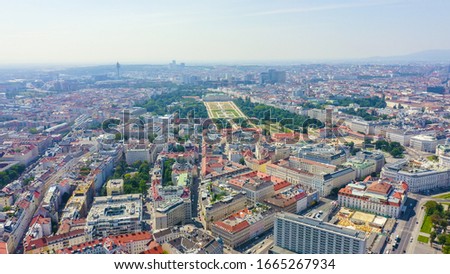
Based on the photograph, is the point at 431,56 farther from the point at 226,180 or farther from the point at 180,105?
the point at 180,105

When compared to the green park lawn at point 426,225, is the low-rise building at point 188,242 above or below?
above

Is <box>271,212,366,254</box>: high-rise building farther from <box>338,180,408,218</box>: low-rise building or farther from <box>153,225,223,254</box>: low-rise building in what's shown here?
<box>338,180,408,218</box>: low-rise building

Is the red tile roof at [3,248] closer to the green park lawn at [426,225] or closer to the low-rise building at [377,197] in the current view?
the low-rise building at [377,197]

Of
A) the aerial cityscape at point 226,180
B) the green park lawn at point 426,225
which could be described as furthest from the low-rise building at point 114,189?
the green park lawn at point 426,225

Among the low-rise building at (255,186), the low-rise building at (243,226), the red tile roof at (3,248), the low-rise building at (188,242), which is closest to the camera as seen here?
the low-rise building at (188,242)

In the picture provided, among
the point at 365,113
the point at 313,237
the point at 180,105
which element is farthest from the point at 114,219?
the point at 180,105

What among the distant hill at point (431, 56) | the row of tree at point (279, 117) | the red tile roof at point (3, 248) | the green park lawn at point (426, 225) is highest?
the distant hill at point (431, 56)

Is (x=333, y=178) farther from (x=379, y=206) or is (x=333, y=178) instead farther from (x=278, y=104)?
(x=278, y=104)

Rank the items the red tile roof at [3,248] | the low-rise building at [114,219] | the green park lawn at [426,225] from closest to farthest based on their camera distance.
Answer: the red tile roof at [3,248], the low-rise building at [114,219], the green park lawn at [426,225]

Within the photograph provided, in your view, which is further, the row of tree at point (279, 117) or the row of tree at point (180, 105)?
the row of tree at point (180, 105)
